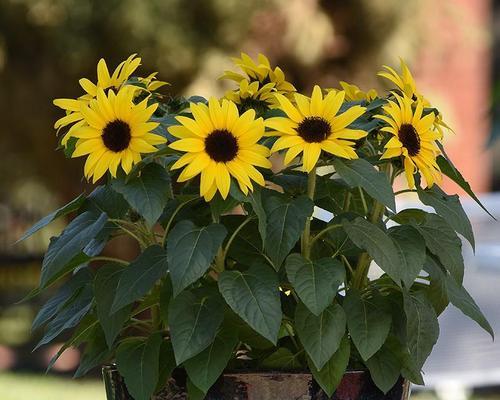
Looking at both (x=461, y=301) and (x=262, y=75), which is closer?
(x=461, y=301)

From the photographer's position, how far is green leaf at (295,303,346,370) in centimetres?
129

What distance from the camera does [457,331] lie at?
433cm

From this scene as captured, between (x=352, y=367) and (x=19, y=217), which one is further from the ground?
(x=19, y=217)

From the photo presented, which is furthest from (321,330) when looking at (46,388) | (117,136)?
(46,388)

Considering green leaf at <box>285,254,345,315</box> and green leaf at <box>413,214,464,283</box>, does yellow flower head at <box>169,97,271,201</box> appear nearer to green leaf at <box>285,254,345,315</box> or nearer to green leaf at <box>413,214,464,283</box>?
green leaf at <box>285,254,345,315</box>

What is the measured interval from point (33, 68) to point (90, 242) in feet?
17.9

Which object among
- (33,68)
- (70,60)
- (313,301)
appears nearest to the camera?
(313,301)

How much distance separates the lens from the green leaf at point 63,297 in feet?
4.84

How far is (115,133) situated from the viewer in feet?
4.45

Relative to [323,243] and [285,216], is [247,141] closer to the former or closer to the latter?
[285,216]

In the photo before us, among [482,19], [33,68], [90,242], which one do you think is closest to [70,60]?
[33,68]

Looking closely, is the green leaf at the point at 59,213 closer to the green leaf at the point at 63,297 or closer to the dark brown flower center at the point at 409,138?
the green leaf at the point at 63,297

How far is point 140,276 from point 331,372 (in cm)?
28

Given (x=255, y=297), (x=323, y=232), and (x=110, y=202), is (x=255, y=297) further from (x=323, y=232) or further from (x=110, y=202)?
(x=110, y=202)
